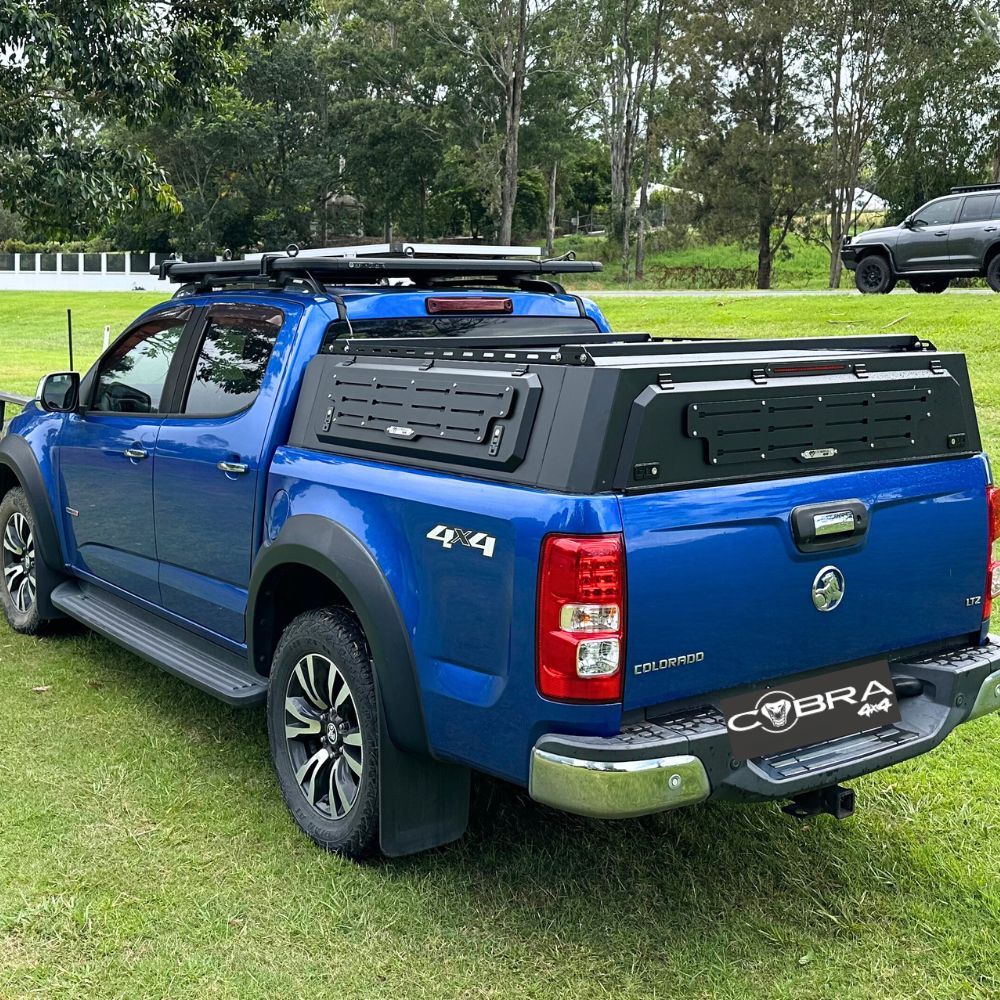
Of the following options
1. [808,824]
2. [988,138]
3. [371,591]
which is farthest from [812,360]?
[988,138]

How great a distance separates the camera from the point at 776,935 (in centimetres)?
351

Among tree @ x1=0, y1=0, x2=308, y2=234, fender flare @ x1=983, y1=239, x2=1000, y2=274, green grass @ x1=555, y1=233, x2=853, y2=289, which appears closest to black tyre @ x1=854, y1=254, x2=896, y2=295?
fender flare @ x1=983, y1=239, x2=1000, y2=274

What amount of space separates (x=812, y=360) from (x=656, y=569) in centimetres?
88

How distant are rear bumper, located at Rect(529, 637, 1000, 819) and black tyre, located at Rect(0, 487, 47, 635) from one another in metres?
3.78

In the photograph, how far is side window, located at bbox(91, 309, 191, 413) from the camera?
519 centimetres

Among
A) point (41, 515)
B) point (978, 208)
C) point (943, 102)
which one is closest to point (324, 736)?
point (41, 515)

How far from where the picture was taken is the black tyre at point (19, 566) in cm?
609

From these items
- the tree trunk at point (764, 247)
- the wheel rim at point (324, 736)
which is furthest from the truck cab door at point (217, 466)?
the tree trunk at point (764, 247)

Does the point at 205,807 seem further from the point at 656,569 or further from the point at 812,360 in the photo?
the point at 812,360

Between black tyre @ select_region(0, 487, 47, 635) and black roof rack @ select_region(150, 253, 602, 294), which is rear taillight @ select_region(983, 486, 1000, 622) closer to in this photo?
black roof rack @ select_region(150, 253, 602, 294)

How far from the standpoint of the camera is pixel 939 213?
20312 millimetres

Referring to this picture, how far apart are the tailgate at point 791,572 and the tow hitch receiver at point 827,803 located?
41 centimetres

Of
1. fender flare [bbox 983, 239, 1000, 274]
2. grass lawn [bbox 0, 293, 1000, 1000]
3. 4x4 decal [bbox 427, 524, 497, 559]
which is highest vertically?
fender flare [bbox 983, 239, 1000, 274]

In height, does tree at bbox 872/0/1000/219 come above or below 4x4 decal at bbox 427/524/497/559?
above
